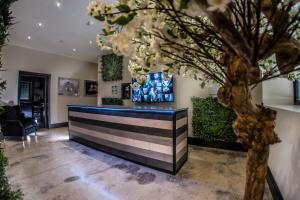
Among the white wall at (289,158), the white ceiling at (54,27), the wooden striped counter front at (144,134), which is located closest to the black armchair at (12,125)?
the wooden striped counter front at (144,134)

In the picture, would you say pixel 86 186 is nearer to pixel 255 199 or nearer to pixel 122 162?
pixel 122 162

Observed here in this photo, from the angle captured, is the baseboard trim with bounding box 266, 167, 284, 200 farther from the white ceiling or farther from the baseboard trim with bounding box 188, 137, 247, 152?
the white ceiling

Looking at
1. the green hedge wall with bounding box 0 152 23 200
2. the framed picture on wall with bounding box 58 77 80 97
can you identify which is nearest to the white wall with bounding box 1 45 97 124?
the framed picture on wall with bounding box 58 77 80 97

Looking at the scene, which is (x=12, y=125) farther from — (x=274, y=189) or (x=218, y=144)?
(x=274, y=189)

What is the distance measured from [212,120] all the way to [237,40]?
420 centimetres

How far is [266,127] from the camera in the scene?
0.68 metres

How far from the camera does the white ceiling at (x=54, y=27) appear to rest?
416 cm

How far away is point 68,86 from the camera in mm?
7711

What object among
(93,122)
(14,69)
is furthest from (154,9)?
(14,69)

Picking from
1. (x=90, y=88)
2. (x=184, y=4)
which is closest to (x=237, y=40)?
(x=184, y=4)

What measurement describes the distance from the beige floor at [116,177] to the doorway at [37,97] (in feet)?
11.0

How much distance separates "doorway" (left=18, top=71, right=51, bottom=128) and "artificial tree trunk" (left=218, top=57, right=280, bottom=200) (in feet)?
25.3

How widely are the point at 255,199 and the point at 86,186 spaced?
244 cm

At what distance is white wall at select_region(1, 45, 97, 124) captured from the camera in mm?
5844
